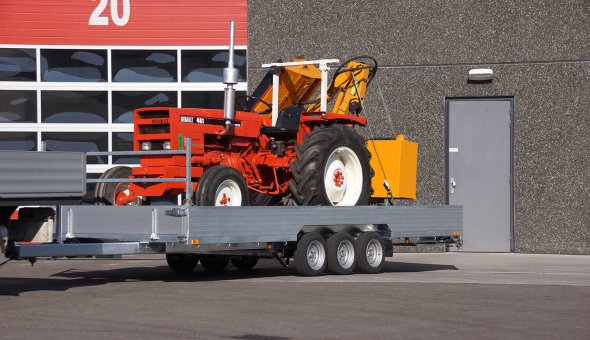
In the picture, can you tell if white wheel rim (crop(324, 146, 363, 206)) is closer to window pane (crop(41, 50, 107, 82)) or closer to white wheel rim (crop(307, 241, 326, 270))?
white wheel rim (crop(307, 241, 326, 270))

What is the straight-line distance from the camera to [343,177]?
630 inches

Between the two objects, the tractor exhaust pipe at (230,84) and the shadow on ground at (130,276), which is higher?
the tractor exhaust pipe at (230,84)

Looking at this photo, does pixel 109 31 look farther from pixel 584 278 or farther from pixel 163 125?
pixel 584 278

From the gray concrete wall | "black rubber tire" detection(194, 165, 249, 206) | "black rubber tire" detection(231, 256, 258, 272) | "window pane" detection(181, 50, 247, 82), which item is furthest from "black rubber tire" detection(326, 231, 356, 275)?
"window pane" detection(181, 50, 247, 82)

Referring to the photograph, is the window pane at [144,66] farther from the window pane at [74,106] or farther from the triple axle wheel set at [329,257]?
the triple axle wheel set at [329,257]

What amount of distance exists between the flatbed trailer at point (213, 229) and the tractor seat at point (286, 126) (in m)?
1.34

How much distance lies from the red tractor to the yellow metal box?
63 centimetres

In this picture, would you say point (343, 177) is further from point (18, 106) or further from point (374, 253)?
point (18, 106)

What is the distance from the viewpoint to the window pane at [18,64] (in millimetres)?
21297

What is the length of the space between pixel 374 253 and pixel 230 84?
3610 millimetres

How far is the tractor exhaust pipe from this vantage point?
546 inches

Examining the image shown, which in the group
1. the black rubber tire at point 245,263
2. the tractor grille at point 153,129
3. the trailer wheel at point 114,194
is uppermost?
the tractor grille at point 153,129

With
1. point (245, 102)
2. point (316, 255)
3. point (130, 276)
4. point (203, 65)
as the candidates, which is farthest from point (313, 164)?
point (203, 65)

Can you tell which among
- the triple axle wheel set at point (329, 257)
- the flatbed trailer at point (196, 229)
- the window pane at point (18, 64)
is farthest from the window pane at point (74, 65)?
the flatbed trailer at point (196, 229)
